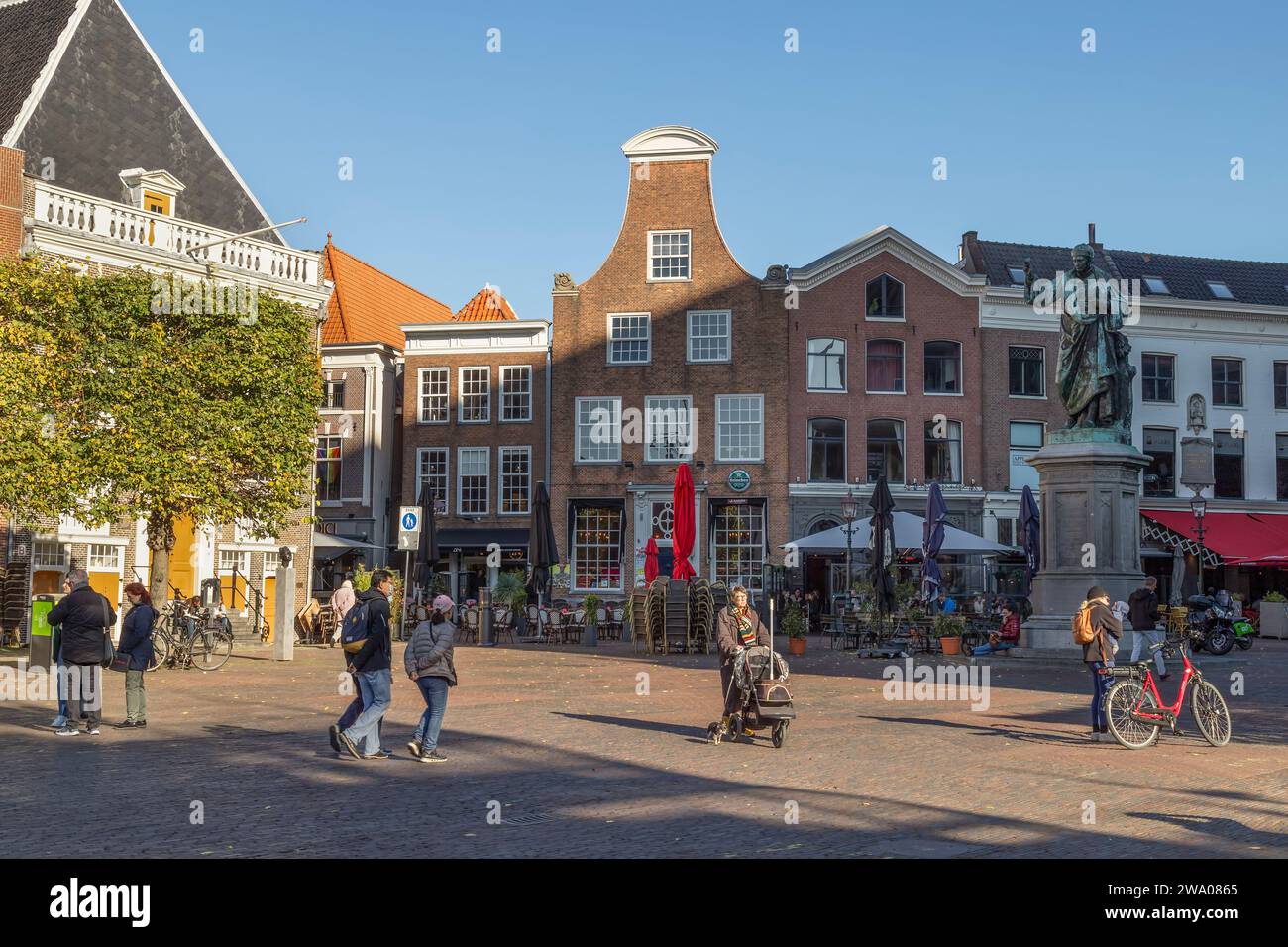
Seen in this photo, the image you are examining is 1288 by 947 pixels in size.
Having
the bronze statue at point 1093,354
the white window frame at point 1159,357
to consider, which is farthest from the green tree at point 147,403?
the white window frame at point 1159,357

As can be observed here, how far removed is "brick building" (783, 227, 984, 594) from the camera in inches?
1673

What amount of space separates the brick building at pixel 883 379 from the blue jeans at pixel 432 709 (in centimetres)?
3058

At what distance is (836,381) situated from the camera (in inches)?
1698

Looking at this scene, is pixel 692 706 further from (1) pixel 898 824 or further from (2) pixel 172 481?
(2) pixel 172 481

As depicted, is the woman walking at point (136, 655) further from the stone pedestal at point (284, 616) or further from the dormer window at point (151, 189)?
the dormer window at point (151, 189)

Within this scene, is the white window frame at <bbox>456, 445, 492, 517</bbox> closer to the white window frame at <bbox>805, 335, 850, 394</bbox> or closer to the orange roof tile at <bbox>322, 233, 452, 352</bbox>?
the orange roof tile at <bbox>322, 233, 452, 352</bbox>

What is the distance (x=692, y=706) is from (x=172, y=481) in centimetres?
1136

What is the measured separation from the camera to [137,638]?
14469 millimetres

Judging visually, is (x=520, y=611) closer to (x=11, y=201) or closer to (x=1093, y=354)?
(x=11, y=201)

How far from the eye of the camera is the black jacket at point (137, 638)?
47.3ft

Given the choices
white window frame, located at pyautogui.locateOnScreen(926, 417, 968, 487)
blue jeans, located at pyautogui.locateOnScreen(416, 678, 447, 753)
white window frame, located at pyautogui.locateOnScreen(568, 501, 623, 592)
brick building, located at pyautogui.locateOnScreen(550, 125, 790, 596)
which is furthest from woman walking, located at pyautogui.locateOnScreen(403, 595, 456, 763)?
white window frame, located at pyautogui.locateOnScreen(926, 417, 968, 487)

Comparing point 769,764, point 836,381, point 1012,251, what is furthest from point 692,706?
point 1012,251

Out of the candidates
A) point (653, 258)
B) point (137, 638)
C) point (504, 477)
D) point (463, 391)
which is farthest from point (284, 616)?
point (653, 258)

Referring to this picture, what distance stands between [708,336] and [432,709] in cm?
3218
